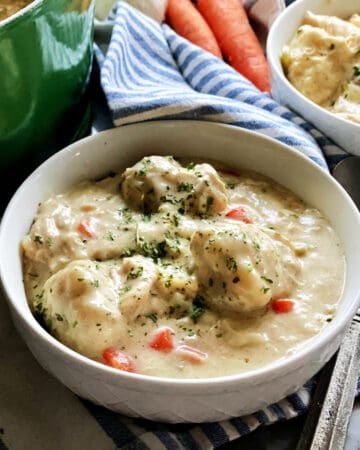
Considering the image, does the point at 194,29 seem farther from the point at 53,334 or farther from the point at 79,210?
the point at 53,334

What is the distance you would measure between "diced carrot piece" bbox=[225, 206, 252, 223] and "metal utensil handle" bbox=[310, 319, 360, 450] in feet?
1.21

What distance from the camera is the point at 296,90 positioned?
2373mm

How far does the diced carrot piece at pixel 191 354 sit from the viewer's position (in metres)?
1.55

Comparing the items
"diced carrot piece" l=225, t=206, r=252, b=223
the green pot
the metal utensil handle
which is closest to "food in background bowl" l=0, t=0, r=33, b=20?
the green pot

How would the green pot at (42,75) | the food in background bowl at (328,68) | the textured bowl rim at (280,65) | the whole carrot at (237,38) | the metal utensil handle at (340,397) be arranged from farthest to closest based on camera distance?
the whole carrot at (237,38), the food in background bowl at (328,68), the textured bowl rim at (280,65), the green pot at (42,75), the metal utensil handle at (340,397)

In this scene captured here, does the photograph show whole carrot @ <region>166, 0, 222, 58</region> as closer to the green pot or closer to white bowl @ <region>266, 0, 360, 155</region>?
white bowl @ <region>266, 0, 360, 155</region>

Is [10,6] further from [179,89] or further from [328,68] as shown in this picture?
[328,68]

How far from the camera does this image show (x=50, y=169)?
1962 millimetres

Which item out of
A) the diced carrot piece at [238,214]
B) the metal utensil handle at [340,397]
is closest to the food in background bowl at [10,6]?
the diced carrot piece at [238,214]

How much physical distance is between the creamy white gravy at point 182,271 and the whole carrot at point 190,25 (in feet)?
3.20

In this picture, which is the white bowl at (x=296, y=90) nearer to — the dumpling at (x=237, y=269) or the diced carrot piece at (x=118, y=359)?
the dumpling at (x=237, y=269)

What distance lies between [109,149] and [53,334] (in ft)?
2.13

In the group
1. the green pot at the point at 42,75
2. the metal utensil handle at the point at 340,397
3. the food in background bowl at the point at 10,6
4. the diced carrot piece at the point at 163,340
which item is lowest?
the metal utensil handle at the point at 340,397

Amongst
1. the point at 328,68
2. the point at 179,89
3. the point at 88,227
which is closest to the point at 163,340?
the point at 88,227
